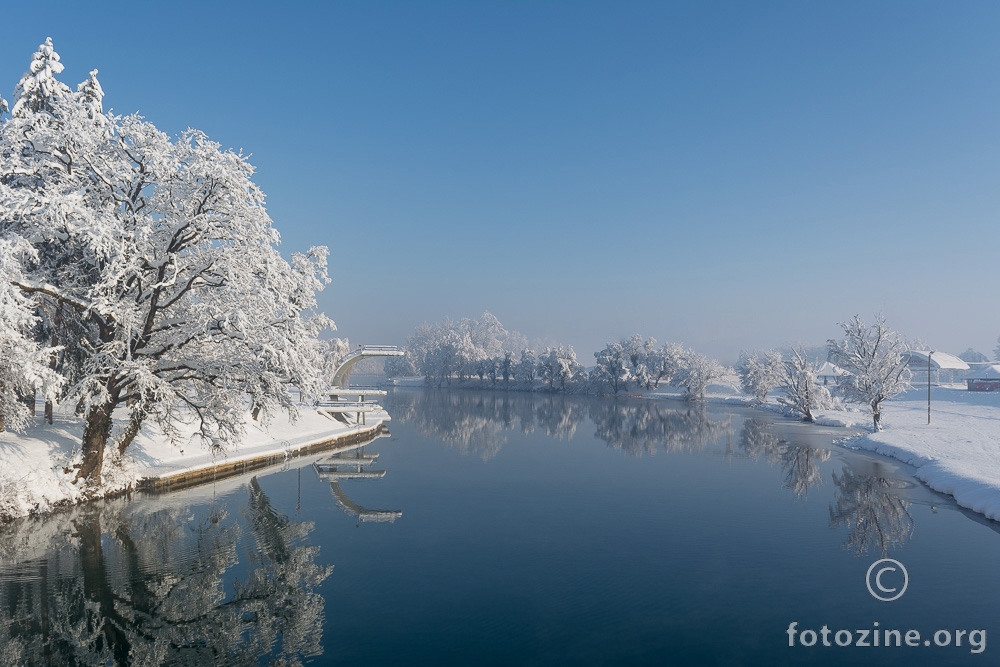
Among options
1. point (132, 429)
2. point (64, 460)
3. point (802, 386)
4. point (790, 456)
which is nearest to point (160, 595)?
point (64, 460)

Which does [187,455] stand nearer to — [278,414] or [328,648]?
[278,414]

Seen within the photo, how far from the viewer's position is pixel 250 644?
10.8 m

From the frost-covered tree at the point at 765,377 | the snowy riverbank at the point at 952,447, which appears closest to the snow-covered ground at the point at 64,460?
the snowy riverbank at the point at 952,447

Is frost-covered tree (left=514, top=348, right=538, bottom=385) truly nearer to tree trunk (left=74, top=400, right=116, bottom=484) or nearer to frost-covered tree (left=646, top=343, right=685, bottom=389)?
frost-covered tree (left=646, top=343, right=685, bottom=389)

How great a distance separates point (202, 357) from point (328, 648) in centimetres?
1417

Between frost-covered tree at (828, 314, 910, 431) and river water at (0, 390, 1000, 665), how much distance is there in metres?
22.0

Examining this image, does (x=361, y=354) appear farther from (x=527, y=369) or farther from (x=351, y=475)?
(x=527, y=369)

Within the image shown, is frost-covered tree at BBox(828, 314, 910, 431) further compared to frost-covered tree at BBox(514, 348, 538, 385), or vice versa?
frost-covered tree at BBox(514, 348, 538, 385)

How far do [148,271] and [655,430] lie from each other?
42.8 meters

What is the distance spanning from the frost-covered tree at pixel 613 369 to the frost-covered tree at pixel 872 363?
6237 cm

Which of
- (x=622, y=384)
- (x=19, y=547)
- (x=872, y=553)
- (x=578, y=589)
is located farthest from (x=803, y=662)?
(x=622, y=384)

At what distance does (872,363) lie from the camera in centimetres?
4853

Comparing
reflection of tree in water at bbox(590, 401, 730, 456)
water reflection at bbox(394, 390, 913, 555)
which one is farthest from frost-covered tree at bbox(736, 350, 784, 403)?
water reflection at bbox(394, 390, 913, 555)

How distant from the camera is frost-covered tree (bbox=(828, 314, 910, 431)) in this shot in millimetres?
46781
